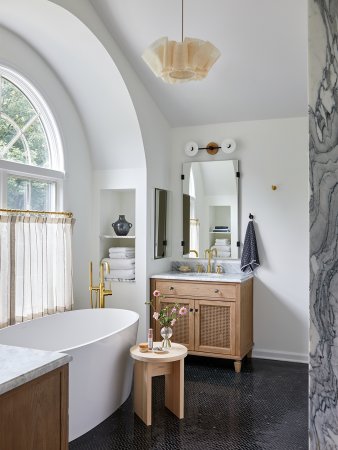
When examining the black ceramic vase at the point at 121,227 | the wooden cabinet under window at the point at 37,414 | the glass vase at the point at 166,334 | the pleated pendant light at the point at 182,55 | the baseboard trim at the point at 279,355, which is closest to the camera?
the wooden cabinet under window at the point at 37,414

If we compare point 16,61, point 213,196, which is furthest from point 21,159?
point 213,196

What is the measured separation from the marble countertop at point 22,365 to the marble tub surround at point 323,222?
38.9 inches

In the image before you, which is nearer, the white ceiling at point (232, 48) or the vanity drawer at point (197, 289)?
the white ceiling at point (232, 48)

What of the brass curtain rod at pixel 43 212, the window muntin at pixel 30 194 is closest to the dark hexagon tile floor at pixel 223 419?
the brass curtain rod at pixel 43 212

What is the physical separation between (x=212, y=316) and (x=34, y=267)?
1714 mm

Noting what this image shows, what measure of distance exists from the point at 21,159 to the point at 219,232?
2.15 meters

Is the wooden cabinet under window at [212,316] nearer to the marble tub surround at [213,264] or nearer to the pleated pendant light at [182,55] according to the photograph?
the marble tub surround at [213,264]

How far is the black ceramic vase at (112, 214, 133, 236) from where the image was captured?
14.8 ft

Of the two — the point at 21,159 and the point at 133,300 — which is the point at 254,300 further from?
the point at 21,159

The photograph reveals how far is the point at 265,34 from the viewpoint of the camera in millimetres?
3480

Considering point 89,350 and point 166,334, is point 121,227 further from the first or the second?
point 89,350

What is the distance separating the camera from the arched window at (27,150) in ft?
11.3

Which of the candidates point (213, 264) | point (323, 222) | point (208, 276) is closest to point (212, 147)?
point (213, 264)

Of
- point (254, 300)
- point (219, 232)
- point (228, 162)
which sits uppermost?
point (228, 162)
